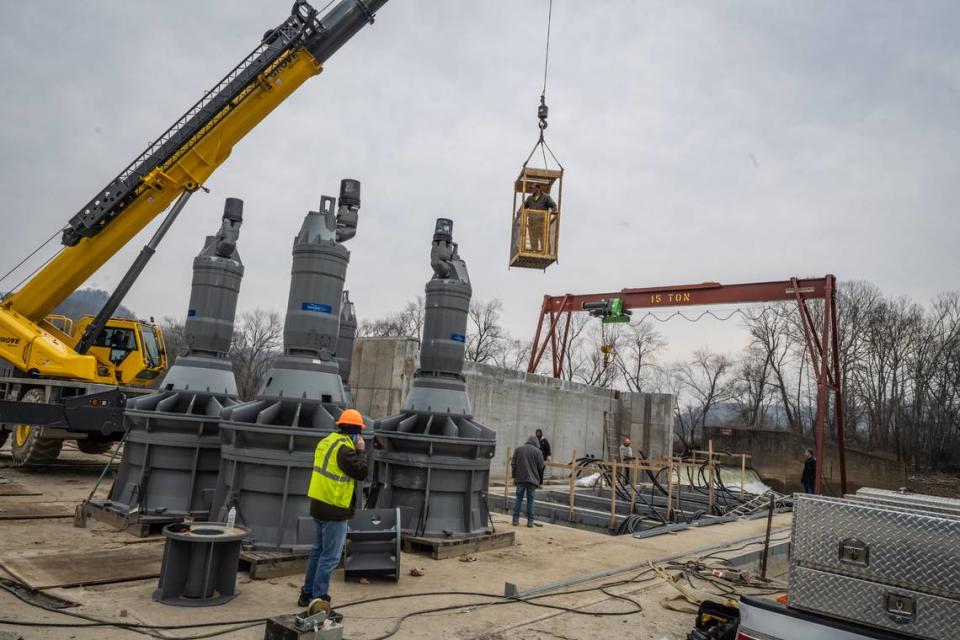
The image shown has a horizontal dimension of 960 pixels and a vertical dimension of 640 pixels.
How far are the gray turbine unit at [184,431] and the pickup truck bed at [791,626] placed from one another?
7639 mm

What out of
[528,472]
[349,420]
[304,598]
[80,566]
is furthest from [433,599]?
[528,472]

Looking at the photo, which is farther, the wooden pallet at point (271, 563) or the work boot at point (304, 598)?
the wooden pallet at point (271, 563)

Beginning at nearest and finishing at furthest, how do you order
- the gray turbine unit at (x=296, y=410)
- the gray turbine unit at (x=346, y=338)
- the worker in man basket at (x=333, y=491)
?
the worker in man basket at (x=333, y=491), the gray turbine unit at (x=296, y=410), the gray turbine unit at (x=346, y=338)

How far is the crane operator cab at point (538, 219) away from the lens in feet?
48.0

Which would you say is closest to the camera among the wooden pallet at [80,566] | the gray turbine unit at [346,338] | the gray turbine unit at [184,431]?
the wooden pallet at [80,566]

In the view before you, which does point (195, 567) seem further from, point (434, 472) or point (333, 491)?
point (434, 472)

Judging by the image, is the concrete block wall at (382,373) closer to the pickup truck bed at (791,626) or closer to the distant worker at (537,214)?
the distant worker at (537,214)

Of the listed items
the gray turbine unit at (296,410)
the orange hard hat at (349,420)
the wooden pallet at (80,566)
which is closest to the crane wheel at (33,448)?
the wooden pallet at (80,566)

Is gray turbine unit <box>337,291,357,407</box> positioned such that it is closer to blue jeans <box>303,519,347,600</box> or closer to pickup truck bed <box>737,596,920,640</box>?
blue jeans <box>303,519,347,600</box>

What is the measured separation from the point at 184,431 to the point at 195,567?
3928 millimetres

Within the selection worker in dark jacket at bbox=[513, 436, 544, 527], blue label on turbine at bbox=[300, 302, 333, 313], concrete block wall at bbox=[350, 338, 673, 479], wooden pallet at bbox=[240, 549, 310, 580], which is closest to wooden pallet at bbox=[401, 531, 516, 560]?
wooden pallet at bbox=[240, 549, 310, 580]

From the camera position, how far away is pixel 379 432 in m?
9.72

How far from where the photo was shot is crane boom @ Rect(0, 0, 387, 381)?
12695 millimetres

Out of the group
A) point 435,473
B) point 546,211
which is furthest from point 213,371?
point 546,211
